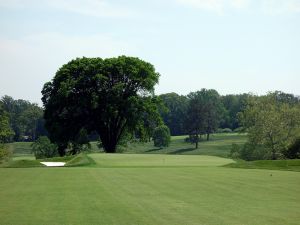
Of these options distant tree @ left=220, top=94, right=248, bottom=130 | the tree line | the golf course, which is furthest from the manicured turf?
the golf course

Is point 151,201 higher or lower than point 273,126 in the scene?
lower

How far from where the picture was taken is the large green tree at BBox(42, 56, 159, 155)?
232ft

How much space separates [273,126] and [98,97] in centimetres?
2772

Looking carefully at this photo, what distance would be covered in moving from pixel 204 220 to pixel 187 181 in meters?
12.1

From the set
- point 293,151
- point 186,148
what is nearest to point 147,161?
point 293,151

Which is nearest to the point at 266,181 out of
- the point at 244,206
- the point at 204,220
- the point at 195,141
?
the point at 244,206

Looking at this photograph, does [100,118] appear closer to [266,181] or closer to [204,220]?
[266,181]

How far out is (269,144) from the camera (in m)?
78.8

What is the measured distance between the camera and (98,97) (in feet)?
232

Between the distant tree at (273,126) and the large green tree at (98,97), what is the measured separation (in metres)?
17.7

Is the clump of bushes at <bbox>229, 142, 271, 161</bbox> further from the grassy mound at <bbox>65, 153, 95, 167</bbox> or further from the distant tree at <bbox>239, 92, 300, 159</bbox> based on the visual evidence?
the grassy mound at <bbox>65, 153, 95, 167</bbox>

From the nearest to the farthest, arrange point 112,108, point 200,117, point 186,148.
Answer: point 112,108, point 186,148, point 200,117

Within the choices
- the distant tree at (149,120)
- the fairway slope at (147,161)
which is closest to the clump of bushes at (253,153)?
the distant tree at (149,120)

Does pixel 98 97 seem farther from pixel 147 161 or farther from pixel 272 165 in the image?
pixel 272 165
